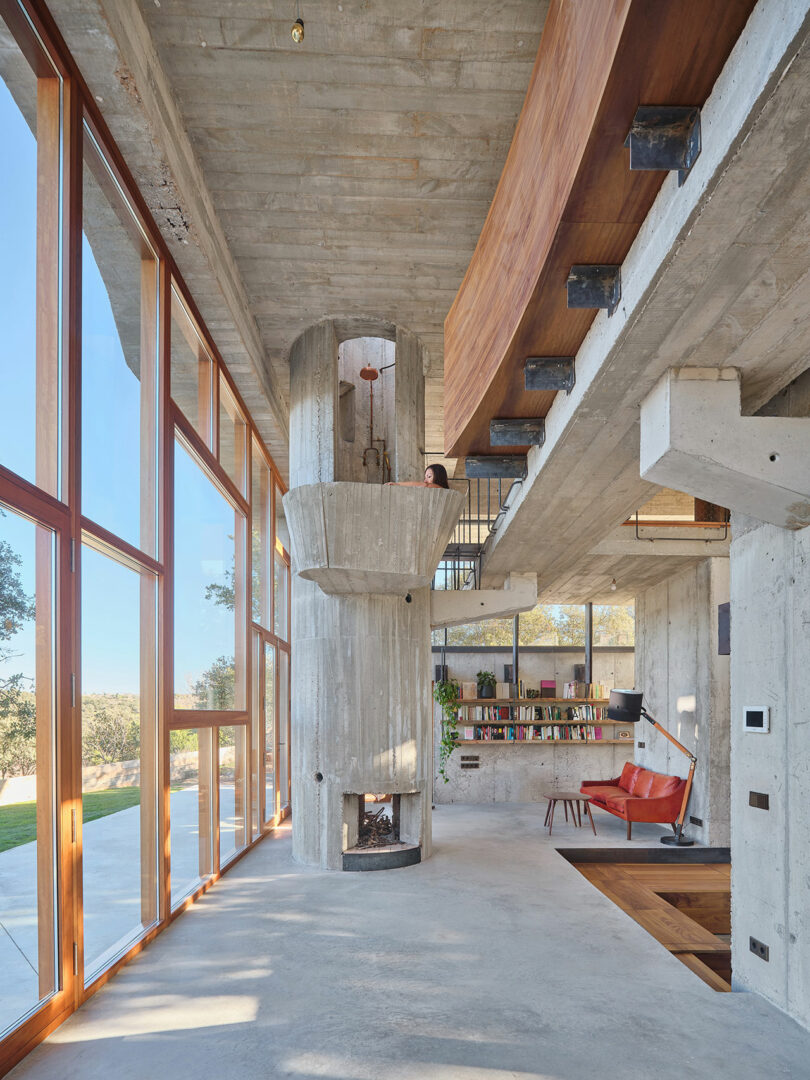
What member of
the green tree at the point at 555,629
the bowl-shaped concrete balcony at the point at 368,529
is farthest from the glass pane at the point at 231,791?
the green tree at the point at 555,629

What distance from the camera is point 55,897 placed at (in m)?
4.29

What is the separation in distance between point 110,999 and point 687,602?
8.74 metres

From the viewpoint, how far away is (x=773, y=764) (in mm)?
4828

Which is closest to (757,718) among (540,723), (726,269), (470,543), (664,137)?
(726,269)

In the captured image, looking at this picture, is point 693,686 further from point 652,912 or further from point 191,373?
point 191,373

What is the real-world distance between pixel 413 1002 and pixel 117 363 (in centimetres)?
412

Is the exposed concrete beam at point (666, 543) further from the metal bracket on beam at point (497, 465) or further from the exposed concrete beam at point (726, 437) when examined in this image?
the exposed concrete beam at point (726, 437)

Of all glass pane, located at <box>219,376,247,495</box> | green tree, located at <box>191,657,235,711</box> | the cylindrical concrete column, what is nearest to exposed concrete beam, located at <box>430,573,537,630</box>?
the cylindrical concrete column

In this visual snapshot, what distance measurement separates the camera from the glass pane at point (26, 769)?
3.70m

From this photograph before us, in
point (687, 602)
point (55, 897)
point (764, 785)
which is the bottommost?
point (55, 897)

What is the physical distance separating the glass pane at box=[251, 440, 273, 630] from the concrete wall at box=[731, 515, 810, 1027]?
22.0 ft

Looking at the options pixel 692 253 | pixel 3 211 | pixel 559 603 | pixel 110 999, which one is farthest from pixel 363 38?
pixel 559 603

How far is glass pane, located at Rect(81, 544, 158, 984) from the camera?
488 cm

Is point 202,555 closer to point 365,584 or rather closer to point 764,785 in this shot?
point 365,584
